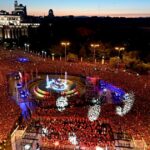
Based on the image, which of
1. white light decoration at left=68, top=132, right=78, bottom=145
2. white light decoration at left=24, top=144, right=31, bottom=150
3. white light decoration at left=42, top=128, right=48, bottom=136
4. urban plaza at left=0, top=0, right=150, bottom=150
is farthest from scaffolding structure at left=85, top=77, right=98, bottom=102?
white light decoration at left=24, top=144, right=31, bottom=150

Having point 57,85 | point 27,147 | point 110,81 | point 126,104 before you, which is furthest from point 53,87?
point 27,147

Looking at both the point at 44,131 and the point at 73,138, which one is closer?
the point at 73,138

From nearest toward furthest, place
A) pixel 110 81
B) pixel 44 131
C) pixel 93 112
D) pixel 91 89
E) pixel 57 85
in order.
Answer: pixel 44 131 → pixel 93 112 → pixel 91 89 → pixel 57 85 → pixel 110 81

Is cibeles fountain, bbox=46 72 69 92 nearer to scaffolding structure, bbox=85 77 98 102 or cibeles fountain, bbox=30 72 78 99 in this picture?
cibeles fountain, bbox=30 72 78 99

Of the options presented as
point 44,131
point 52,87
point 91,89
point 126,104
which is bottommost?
point 52,87

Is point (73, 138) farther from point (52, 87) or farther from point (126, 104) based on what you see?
point (52, 87)

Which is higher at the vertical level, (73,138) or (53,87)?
(73,138)

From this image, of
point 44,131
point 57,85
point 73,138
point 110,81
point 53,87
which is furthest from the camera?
point 110,81

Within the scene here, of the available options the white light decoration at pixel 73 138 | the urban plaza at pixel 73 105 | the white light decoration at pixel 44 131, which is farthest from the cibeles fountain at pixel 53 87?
the white light decoration at pixel 73 138
